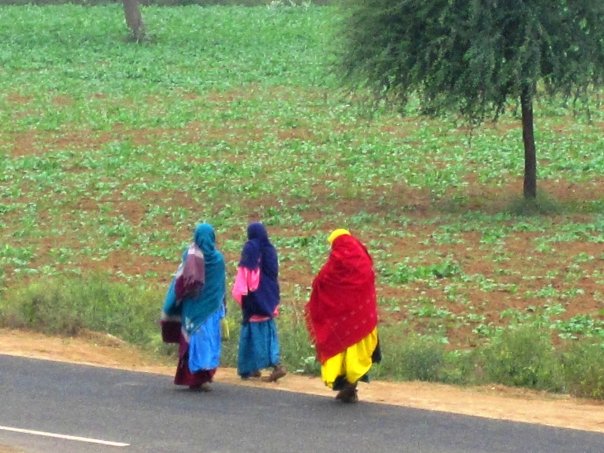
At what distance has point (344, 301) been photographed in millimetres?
11641

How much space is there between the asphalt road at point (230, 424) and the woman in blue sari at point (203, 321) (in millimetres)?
201

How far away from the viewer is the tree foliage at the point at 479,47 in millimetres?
22578

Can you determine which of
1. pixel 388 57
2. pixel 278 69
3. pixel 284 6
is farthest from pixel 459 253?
pixel 284 6

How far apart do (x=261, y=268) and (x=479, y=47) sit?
11000 mm

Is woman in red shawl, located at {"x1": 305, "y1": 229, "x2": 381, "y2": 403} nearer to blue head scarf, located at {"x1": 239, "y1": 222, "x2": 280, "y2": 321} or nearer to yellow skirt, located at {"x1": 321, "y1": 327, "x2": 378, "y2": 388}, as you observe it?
yellow skirt, located at {"x1": 321, "y1": 327, "x2": 378, "y2": 388}

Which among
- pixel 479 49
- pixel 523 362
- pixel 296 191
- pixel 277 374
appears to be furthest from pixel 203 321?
pixel 296 191

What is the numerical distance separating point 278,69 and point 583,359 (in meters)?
34.9

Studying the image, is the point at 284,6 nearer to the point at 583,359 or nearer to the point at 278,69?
the point at 278,69

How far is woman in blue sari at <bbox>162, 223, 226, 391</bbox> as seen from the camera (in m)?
12.2

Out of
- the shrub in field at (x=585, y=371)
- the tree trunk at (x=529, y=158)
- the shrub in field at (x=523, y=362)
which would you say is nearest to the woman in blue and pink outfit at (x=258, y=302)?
the shrub in field at (x=523, y=362)

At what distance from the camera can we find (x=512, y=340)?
523 inches

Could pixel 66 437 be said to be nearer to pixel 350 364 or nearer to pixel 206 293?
pixel 206 293

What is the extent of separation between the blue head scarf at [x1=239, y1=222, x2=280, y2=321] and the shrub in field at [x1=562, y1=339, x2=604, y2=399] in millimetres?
2972

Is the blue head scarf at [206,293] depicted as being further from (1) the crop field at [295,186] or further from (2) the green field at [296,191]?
(1) the crop field at [295,186]
